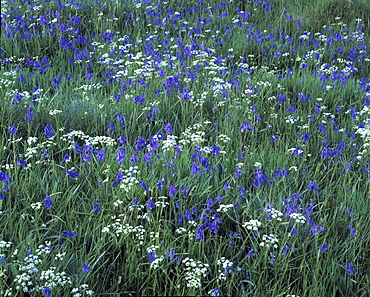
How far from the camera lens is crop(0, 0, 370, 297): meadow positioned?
254 centimetres

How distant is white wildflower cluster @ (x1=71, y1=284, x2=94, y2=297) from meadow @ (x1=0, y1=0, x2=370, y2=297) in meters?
0.03

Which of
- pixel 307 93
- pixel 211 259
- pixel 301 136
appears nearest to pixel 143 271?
pixel 211 259

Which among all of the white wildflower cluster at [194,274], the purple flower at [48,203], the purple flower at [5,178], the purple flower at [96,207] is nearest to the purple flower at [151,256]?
the white wildflower cluster at [194,274]

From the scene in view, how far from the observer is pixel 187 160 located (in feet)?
10.6

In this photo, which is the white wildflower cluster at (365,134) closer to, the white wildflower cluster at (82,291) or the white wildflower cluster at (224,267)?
the white wildflower cluster at (224,267)

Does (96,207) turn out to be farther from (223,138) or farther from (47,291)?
(223,138)

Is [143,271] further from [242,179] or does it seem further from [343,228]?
[343,228]

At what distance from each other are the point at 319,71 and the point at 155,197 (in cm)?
279

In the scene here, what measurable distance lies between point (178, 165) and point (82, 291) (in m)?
1.11

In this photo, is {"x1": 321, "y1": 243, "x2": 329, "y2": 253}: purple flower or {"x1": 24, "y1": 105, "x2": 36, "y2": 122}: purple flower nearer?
{"x1": 321, "y1": 243, "x2": 329, "y2": 253}: purple flower

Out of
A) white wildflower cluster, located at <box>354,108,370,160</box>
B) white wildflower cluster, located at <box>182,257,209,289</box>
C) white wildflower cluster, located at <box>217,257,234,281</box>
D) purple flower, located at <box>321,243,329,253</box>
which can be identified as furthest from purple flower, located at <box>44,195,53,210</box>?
white wildflower cluster, located at <box>354,108,370,160</box>

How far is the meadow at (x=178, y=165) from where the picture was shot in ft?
8.32

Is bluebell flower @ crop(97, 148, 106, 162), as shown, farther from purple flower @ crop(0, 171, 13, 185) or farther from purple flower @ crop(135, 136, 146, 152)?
purple flower @ crop(0, 171, 13, 185)

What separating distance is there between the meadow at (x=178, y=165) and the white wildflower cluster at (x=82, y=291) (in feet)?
0.09
